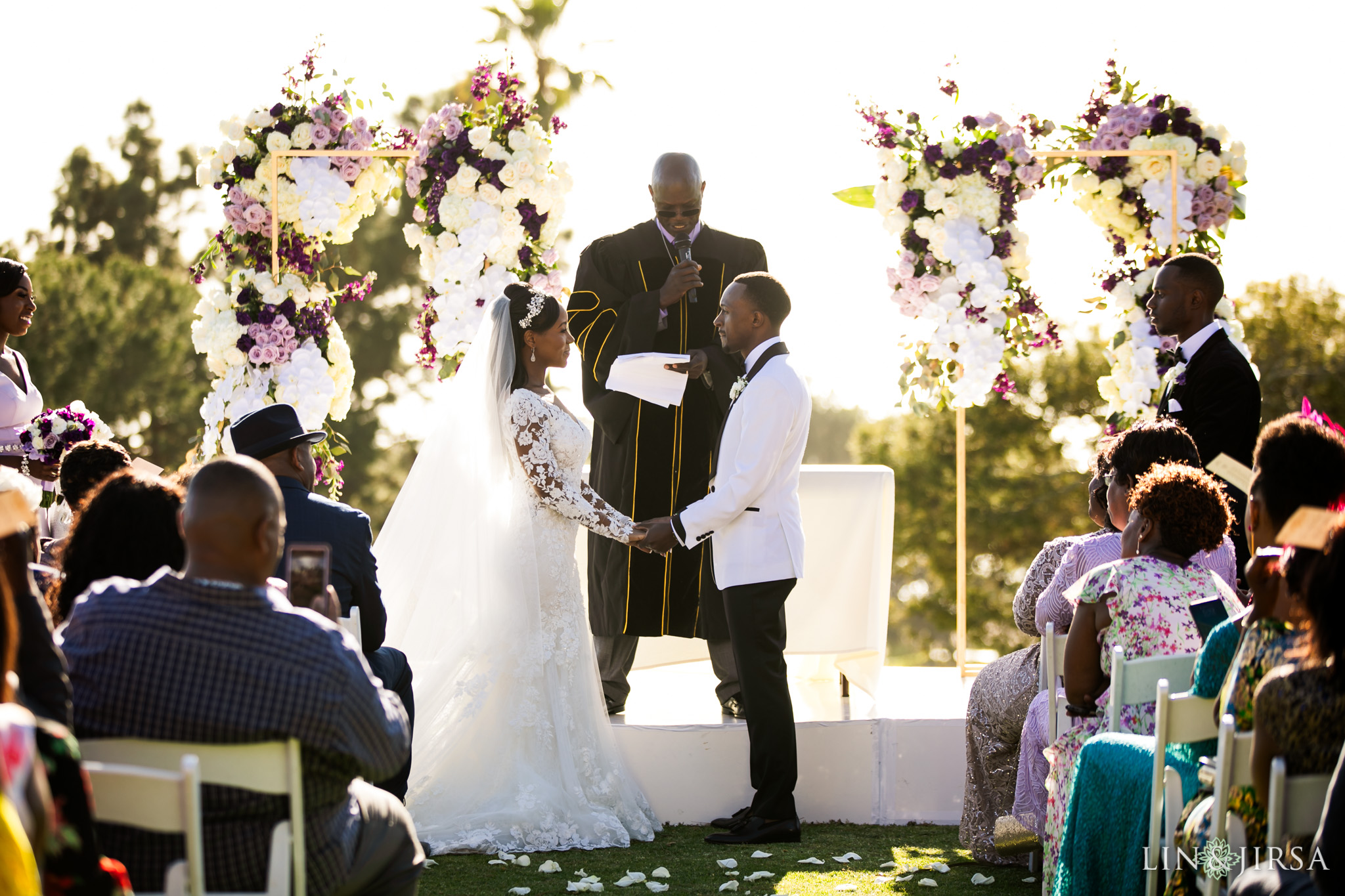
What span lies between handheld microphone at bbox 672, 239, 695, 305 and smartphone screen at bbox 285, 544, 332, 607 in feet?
11.2

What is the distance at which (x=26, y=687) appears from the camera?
96.2 inches

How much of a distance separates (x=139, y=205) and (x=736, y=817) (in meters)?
24.1

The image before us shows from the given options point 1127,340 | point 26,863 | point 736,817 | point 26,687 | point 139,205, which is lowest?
point 736,817

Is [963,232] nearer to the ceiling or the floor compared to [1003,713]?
nearer to the ceiling

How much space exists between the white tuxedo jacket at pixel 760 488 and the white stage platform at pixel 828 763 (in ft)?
2.80

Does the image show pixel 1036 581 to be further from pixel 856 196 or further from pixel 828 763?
pixel 856 196

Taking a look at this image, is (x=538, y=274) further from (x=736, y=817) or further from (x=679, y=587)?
(x=736, y=817)

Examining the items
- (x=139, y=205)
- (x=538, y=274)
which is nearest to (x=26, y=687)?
(x=538, y=274)

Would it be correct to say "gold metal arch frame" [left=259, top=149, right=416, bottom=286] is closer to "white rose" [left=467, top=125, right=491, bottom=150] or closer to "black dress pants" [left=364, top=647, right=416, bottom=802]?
"white rose" [left=467, top=125, right=491, bottom=150]

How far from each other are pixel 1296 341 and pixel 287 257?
74.0ft

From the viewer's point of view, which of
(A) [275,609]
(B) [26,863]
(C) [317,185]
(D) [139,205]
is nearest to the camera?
(B) [26,863]

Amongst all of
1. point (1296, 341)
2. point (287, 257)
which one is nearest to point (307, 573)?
point (287, 257)

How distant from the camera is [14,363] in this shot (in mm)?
6059

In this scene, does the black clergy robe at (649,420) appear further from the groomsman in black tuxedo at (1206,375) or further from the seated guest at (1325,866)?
the seated guest at (1325,866)
